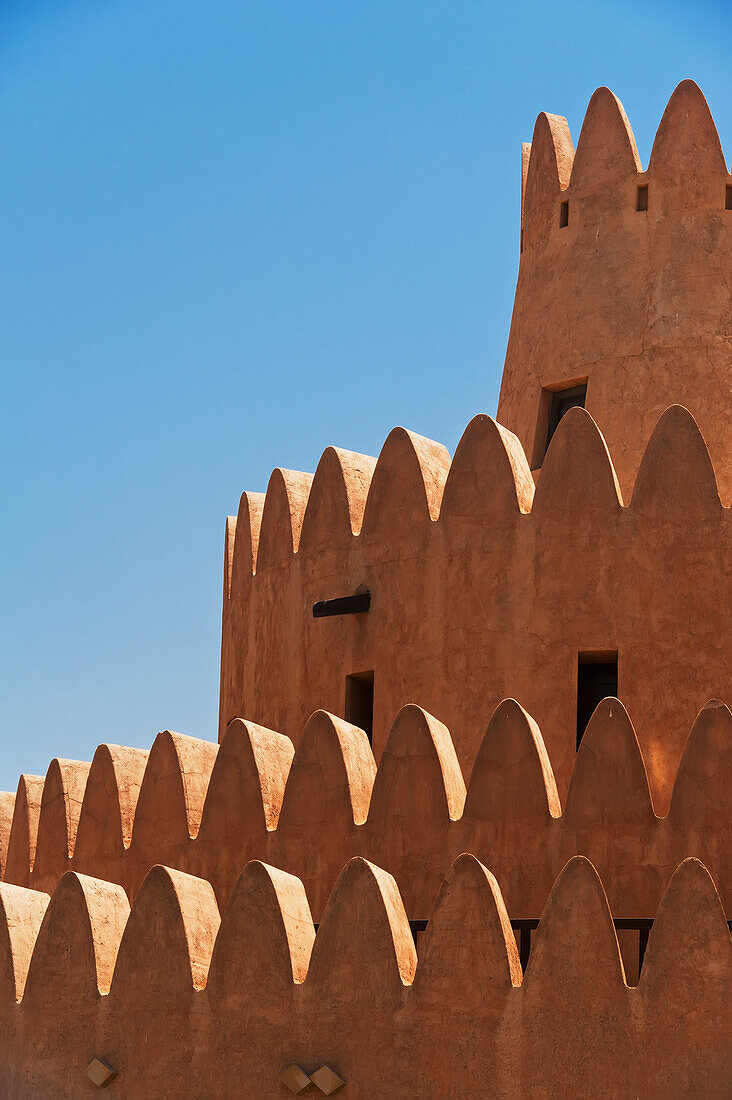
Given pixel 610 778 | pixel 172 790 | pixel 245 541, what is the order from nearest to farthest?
pixel 610 778, pixel 172 790, pixel 245 541

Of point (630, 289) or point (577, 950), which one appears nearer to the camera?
point (577, 950)

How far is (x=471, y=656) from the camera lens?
15.4 metres

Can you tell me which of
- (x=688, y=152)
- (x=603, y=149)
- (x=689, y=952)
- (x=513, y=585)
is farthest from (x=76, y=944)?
(x=688, y=152)

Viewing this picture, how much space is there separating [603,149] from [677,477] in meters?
5.27

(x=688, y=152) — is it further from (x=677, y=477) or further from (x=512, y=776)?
(x=512, y=776)

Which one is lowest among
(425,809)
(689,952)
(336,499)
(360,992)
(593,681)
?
(360,992)

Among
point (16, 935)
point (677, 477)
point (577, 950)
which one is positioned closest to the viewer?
point (577, 950)

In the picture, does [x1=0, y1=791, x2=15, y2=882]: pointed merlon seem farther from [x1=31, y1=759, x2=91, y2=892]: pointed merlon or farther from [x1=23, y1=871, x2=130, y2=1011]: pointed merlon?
[x1=23, y1=871, x2=130, y2=1011]: pointed merlon

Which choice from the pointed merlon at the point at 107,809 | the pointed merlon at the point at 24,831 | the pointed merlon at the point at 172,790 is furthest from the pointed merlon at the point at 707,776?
the pointed merlon at the point at 24,831

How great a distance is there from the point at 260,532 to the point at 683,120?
21.3 ft

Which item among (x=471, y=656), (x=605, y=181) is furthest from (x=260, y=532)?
(x=605, y=181)

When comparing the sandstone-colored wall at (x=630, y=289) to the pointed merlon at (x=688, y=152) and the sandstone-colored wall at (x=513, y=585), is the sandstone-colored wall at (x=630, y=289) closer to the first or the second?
the pointed merlon at (x=688, y=152)

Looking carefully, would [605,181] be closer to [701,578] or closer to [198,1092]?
[701,578]

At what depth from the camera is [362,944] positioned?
11.6 meters
